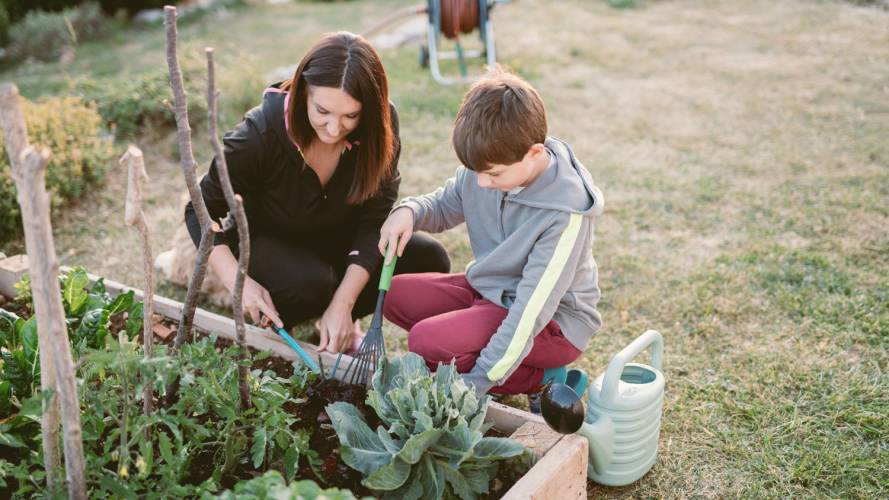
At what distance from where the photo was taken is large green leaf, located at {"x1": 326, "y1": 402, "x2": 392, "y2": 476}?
1.69 m

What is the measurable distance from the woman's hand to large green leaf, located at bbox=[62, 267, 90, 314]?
1.48ft

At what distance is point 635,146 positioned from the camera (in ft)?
14.8

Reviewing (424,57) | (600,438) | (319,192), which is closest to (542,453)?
(600,438)

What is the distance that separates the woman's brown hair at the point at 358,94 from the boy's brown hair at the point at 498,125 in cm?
33

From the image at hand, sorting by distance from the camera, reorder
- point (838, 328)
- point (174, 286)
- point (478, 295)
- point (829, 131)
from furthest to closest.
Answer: point (829, 131) → point (174, 286) → point (838, 328) → point (478, 295)

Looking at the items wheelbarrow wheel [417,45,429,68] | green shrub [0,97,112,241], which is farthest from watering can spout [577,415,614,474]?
wheelbarrow wheel [417,45,429,68]

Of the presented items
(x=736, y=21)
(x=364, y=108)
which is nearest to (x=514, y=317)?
(x=364, y=108)

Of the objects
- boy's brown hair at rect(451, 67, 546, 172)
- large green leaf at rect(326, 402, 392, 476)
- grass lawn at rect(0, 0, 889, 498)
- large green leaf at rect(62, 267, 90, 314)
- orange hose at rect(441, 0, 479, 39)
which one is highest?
boy's brown hair at rect(451, 67, 546, 172)

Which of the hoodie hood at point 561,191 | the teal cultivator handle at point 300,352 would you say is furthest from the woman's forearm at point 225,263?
the hoodie hood at point 561,191

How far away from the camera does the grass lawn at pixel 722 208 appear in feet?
7.23

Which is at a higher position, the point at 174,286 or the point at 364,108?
the point at 364,108

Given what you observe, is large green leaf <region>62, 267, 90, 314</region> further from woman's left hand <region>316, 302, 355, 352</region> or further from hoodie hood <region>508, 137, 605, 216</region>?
hoodie hood <region>508, 137, 605, 216</region>

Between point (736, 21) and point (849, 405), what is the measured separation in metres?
5.93

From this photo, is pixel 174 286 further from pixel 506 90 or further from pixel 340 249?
pixel 506 90
